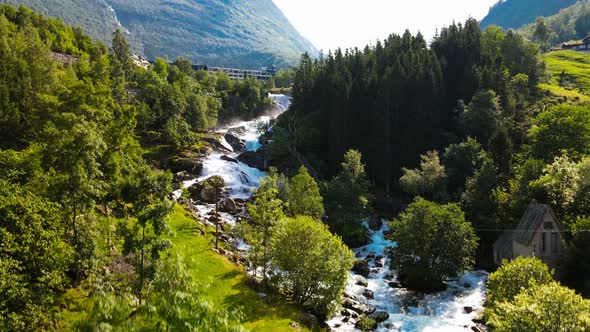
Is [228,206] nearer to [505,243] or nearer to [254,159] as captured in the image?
[254,159]

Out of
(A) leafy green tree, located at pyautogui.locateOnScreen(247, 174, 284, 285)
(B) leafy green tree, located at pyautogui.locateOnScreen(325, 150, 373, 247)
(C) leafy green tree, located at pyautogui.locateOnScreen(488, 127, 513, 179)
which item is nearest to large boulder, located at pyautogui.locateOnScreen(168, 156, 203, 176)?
(B) leafy green tree, located at pyautogui.locateOnScreen(325, 150, 373, 247)

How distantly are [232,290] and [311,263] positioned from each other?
799cm

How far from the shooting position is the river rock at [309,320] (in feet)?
123

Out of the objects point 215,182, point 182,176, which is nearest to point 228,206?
point 215,182

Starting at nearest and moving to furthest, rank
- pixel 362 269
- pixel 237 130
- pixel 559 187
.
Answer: pixel 559 187
pixel 362 269
pixel 237 130

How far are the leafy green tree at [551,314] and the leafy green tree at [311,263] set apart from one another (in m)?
16.6

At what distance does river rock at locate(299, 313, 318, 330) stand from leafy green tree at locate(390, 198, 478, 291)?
17648mm

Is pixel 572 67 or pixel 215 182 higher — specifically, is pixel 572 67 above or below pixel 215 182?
above

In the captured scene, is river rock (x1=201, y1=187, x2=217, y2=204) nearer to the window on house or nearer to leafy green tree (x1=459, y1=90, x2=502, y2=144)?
the window on house

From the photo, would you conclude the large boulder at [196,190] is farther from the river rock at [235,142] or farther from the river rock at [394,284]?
the river rock at [394,284]

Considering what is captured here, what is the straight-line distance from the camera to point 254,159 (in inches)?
3846

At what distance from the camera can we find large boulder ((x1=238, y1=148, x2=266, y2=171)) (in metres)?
95.4

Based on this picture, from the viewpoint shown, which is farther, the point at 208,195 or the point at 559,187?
the point at 208,195

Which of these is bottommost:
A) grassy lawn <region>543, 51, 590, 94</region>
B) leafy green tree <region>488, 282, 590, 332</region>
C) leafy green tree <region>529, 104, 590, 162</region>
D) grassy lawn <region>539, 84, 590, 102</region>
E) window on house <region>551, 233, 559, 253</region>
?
window on house <region>551, 233, 559, 253</region>
